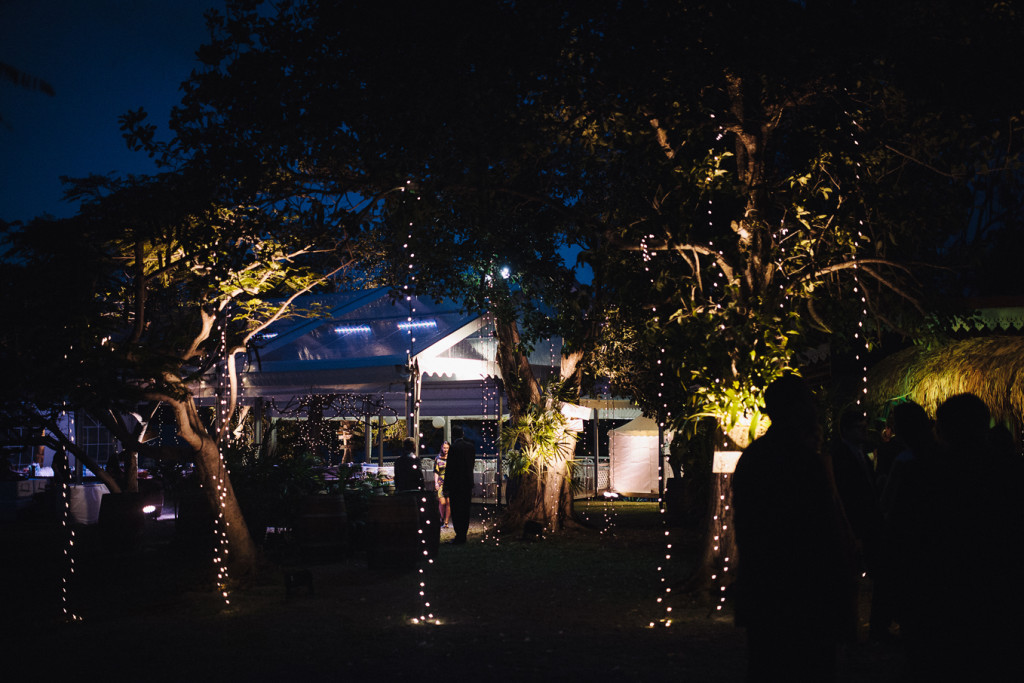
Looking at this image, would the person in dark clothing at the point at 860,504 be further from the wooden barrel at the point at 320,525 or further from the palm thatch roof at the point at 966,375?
the wooden barrel at the point at 320,525

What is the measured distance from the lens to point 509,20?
344 inches

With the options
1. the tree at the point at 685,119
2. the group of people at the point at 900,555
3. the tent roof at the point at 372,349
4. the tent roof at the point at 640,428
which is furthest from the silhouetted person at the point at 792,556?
the tent roof at the point at 640,428

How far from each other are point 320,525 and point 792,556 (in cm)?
941

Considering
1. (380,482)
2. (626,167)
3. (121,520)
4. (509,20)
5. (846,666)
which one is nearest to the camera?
(846,666)

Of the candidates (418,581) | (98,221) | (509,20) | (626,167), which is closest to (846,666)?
(418,581)

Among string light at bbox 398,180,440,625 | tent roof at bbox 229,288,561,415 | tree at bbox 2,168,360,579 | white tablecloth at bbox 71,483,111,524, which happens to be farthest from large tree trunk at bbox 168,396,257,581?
white tablecloth at bbox 71,483,111,524

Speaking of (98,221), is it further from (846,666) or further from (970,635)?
(970,635)

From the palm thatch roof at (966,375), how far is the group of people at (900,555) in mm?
6376

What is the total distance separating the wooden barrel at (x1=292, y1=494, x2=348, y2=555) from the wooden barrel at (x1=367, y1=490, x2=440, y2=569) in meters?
0.77

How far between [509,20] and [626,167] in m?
3.69

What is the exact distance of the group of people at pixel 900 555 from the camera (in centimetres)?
347

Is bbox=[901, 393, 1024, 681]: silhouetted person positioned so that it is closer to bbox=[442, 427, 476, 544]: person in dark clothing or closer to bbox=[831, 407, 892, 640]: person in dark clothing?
bbox=[831, 407, 892, 640]: person in dark clothing

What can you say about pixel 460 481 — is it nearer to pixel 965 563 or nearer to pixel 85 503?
pixel 85 503

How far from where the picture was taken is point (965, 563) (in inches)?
143
